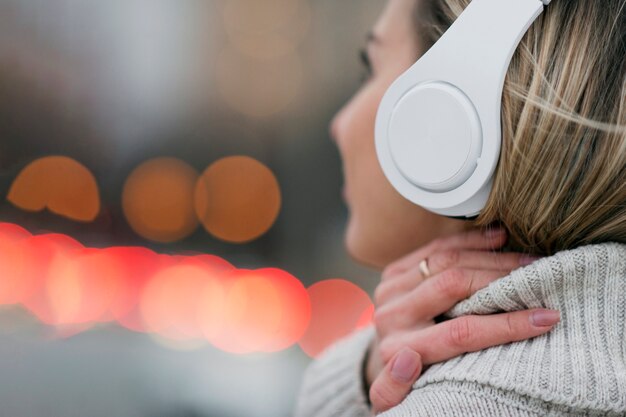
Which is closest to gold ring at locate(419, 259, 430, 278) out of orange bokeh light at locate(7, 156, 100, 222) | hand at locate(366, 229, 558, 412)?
hand at locate(366, 229, 558, 412)

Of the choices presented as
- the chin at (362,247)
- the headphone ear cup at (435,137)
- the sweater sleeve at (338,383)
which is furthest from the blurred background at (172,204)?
the headphone ear cup at (435,137)

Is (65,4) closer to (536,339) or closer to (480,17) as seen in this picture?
(480,17)

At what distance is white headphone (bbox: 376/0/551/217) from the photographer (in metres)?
0.56

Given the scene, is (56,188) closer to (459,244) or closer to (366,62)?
(366,62)

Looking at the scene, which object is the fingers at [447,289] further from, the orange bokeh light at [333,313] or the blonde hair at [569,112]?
the orange bokeh light at [333,313]

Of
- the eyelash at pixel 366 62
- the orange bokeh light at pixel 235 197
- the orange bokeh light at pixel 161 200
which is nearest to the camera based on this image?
the eyelash at pixel 366 62

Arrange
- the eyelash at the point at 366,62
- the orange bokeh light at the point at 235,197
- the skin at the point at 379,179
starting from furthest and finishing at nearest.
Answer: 1. the orange bokeh light at the point at 235,197
2. the eyelash at the point at 366,62
3. the skin at the point at 379,179

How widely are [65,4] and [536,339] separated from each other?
1344 millimetres

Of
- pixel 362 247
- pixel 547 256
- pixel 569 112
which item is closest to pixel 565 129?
pixel 569 112

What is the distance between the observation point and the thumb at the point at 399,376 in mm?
665

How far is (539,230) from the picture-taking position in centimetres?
61

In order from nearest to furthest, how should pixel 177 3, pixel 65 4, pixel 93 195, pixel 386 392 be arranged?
pixel 386 392, pixel 65 4, pixel 93 195, pixel 177 3

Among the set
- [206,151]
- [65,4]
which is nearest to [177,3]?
[206,151]

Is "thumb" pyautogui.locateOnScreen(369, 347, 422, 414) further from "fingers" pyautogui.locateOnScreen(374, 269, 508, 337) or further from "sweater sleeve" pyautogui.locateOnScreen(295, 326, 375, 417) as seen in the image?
"sweater sleeve" pyautogui.locateOnScreen(295, 326, 375, 417)
